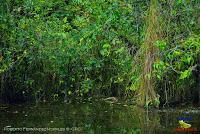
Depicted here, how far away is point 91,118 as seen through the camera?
909cm

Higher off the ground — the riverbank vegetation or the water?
the riverbank vegetation

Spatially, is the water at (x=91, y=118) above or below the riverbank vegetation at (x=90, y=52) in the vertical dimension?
below

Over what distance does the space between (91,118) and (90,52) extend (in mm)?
2770

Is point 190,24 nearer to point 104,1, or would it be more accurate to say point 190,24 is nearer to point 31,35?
point 104,1

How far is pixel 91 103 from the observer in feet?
35.8

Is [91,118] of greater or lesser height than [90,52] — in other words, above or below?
below

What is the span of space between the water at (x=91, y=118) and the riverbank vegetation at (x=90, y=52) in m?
0.38

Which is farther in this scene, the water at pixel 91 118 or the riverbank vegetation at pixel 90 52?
the riverbank vegetation at pixel 90 52

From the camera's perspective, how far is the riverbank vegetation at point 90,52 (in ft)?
30.9

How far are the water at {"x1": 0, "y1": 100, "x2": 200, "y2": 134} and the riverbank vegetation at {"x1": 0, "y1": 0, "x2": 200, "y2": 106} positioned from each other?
1.26ft

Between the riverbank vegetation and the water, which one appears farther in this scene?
the riverbank vegetation

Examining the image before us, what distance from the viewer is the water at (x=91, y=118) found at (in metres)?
8.05

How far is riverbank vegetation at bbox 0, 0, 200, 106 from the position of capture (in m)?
→ 9.41

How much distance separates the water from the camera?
8.05 m
